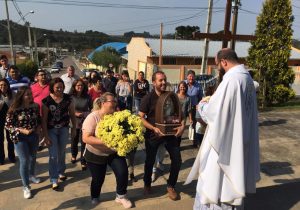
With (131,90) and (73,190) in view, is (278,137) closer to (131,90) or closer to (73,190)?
(131,90)

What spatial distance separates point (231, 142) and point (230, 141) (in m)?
0.01

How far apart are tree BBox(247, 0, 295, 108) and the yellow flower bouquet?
9.93 m

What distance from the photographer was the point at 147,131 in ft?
16.2

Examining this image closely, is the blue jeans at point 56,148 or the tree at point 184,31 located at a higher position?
the tree at point 184,31

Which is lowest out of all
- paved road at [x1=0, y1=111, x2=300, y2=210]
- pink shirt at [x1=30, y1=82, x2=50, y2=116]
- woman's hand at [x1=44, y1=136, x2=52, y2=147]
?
paved road at [x1=0, y1=111, x2=300, y2=210]

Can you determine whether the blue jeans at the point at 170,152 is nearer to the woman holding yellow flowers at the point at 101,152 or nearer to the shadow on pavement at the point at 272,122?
the woman holding yellow flowers at the point at 101,152

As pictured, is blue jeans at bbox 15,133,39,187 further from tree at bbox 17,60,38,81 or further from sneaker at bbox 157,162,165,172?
tree at bbox 17,60,38,81

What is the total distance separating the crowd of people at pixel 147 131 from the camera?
10.5 feet

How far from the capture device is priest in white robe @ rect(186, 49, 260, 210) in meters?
3.16

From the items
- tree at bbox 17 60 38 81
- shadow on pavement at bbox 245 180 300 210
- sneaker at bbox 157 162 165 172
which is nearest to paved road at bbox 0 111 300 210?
shadow on pavement at bbox 245 180 300 210

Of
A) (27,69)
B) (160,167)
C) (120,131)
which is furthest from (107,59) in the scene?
(120,131)

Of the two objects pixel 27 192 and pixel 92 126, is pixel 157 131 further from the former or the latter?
pixel 27 192

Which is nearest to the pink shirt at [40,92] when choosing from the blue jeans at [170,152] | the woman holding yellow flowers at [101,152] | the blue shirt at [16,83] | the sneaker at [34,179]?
the blue shirt at [16,83]

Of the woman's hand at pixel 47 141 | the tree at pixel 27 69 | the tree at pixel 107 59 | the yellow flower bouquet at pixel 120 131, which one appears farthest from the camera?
the tree at pixel 107 59
